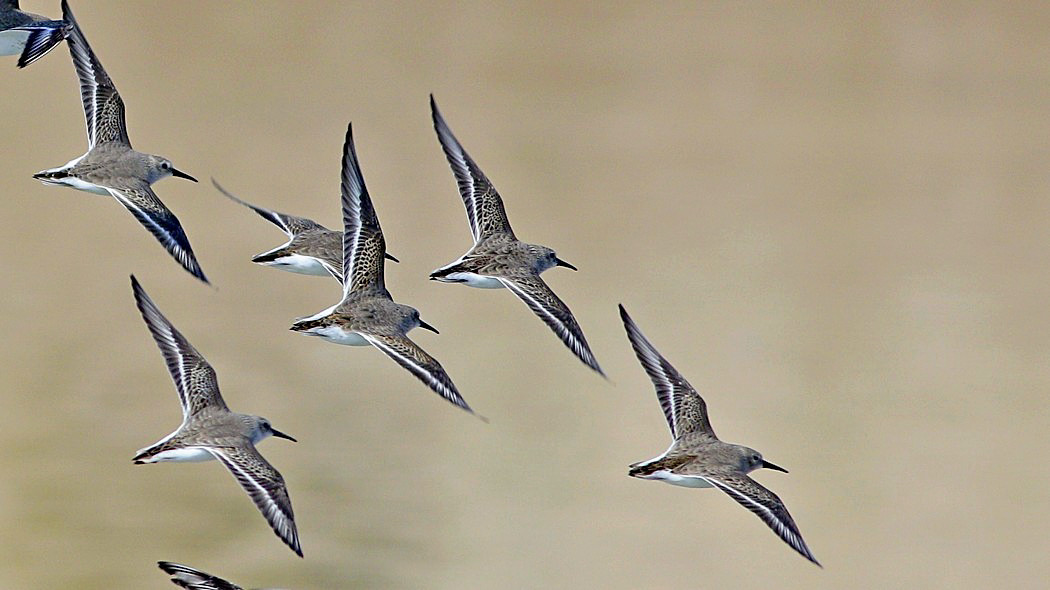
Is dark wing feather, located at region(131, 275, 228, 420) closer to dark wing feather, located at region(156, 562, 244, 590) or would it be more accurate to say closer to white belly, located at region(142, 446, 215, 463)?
white belly, located at region(142, 446, 215, 463)

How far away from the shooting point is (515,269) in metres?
2.87

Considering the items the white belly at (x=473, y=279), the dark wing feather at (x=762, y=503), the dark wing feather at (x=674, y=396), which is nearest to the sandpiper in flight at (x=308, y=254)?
the white belly at (x=473, y=279)

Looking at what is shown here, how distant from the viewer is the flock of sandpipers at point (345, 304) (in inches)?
97.5

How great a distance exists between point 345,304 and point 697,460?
0.79 m

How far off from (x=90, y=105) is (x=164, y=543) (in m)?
3.45

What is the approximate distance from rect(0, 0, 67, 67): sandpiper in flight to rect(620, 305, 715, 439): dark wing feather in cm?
129

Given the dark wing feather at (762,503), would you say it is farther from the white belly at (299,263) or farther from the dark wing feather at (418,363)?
the white belly at (299,263)

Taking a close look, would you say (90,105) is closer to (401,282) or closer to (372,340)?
(372,340)

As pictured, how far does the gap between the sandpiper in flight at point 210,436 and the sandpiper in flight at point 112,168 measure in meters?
0.12

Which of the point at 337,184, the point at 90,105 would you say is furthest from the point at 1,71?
the point at 90,105

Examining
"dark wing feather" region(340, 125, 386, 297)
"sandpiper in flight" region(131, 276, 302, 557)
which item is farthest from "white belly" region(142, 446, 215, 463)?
"dark wing feather" region(340, 125, 386, 297)

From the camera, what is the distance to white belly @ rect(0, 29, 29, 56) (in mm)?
2266

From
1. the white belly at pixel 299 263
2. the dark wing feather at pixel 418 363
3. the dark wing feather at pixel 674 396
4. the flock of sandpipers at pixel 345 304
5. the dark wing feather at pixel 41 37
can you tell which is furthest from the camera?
the dark wing feather at pixel 674 396

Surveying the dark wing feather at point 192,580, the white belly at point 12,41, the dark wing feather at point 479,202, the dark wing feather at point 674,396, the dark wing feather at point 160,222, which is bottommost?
the dark wing feather at point 192,580
